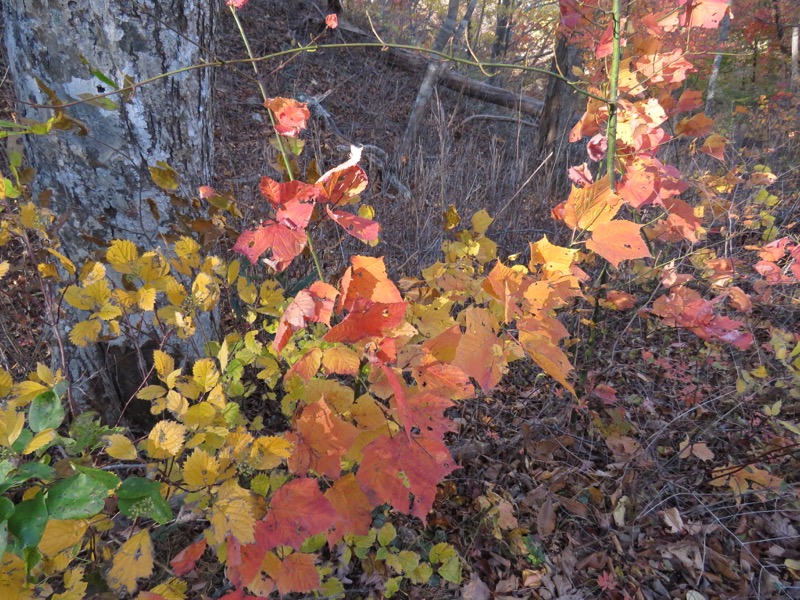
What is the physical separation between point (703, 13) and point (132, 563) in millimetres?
1934

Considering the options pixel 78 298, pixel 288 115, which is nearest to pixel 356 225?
pixel 288 115

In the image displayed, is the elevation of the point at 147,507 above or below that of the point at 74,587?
above

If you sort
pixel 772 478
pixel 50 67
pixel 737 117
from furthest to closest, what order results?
pixel 737 117, pixel 772 478, pixel 50 67

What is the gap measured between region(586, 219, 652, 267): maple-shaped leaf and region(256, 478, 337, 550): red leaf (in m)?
0.80

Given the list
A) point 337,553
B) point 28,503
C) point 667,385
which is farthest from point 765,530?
point 28,503

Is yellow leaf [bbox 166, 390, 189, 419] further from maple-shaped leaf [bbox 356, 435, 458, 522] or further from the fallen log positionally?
the fallen log

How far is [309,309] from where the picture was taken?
0.86m

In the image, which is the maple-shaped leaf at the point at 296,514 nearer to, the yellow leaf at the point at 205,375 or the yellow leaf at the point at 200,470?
the yellow leaf at the point at 200,470

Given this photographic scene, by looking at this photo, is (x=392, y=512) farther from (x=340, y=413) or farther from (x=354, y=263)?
(x=354, y=263)

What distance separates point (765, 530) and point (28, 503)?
2.30 metres

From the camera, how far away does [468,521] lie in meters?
1.69

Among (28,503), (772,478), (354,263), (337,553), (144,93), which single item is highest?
(144,93)

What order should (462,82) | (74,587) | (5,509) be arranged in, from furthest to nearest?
(462,82) → (74,587) → (5,509)

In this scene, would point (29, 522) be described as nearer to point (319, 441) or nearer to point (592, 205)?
point (319, 441)
